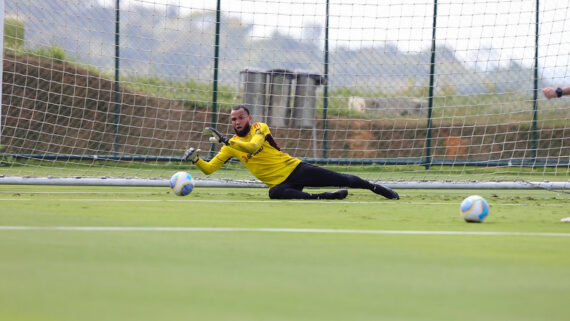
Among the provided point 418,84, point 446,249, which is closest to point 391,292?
point 446,249

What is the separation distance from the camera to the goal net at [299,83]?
11.7 metres

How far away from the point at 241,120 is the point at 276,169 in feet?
2.59

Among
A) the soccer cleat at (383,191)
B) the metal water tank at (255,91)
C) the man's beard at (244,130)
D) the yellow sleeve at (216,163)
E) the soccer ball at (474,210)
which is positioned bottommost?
the soccer cleat at (383,191)

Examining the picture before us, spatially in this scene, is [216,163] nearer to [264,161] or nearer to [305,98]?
[264,161]

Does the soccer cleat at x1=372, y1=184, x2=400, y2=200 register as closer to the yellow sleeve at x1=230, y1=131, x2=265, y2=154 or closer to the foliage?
the yellow sleeve at x1=230, y1=131, x2=265, y2=154

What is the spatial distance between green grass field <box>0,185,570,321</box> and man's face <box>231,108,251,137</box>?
→ 2623 millimetres

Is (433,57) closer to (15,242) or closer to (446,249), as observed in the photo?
(446,249)

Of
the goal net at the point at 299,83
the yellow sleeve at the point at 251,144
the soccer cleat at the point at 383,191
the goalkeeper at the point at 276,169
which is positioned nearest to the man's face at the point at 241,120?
the goalkeeper at the point at 276,169

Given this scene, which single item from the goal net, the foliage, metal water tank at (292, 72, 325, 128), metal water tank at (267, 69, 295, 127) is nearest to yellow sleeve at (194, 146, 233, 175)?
the goal net

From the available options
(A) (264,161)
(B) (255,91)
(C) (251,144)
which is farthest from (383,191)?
(B) (255,91)

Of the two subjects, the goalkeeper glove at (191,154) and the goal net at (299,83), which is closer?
the goalkeeper glove at (191,154)

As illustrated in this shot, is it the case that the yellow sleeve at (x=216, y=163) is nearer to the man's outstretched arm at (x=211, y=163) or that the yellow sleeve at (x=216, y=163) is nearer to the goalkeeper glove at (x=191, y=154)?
the man's outstretched arm at (x=211, y=163)

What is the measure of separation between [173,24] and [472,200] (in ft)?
25.0

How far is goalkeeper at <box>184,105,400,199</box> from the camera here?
9070 millimetres
